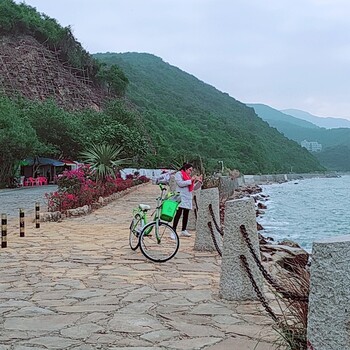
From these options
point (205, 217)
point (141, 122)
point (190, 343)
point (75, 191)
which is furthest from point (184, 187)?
point (141, 122)

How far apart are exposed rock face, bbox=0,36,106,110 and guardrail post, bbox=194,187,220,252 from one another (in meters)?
47.1

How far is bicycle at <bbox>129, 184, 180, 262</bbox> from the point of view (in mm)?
8258

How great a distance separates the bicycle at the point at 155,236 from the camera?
325 inches

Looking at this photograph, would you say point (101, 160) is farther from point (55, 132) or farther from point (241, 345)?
point (55, 132)

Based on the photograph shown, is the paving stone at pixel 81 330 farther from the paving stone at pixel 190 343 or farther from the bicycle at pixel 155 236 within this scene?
the bicycle at pixel 155 236

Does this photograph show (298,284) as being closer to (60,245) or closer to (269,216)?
(60,245)

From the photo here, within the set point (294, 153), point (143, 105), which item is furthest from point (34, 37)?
point (294, 153)

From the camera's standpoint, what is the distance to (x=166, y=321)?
498 centimetres

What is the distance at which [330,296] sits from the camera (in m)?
3.18

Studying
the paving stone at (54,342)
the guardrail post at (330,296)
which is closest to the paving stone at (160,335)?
the paving stone at (54,342)

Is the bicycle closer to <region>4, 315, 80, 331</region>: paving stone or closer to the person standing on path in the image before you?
the person standing on path

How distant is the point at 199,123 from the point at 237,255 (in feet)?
300

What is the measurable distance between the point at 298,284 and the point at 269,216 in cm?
3217

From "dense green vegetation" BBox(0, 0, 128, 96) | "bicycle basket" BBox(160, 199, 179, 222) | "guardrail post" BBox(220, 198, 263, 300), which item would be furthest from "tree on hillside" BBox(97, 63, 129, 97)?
"guardrail post" BBox(220, 198, 263, 300)
